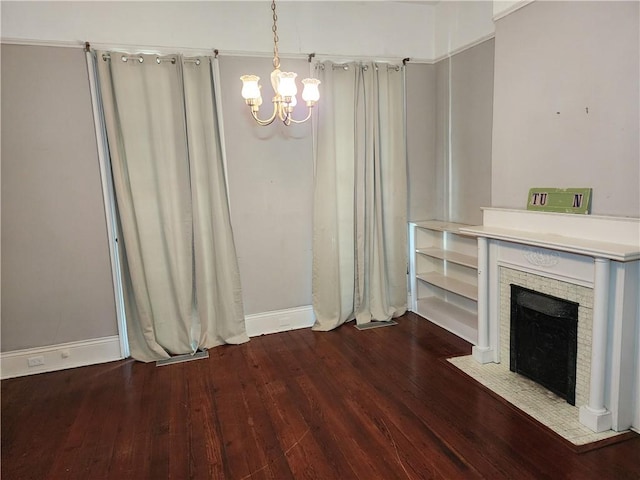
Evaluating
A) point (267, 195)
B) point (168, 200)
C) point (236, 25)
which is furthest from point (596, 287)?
point (236, 25)

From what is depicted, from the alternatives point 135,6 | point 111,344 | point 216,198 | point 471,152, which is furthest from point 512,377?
point 135,6

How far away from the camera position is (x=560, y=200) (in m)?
2.68

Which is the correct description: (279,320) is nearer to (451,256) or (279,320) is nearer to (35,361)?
(451,256)

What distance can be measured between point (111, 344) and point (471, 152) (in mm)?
3715

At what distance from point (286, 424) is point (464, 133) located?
3.07 meters

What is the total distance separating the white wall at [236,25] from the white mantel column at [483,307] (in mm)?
2258

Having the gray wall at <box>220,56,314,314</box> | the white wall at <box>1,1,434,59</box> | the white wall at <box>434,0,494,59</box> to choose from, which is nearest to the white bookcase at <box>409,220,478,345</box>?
the gray wall at <box>220,56,314,314</box>

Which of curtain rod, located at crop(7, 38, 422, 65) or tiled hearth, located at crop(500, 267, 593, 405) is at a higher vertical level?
curtain rod, located at crop(7, 38, 422, 65)

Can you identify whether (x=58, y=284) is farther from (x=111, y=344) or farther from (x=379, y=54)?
(x=379, y=54)

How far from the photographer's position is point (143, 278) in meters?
3.53

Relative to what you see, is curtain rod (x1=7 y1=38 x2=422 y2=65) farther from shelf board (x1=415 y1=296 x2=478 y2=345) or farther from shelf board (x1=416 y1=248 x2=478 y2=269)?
shelf board (x1=415 y1=296 x2=478 y2=345)

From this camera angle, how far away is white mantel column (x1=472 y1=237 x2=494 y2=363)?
3.18 metres

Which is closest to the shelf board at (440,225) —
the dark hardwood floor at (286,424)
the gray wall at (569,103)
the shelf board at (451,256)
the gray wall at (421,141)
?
the gray wall at (421,141)

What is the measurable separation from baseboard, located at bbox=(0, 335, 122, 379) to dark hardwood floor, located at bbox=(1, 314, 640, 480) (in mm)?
110
